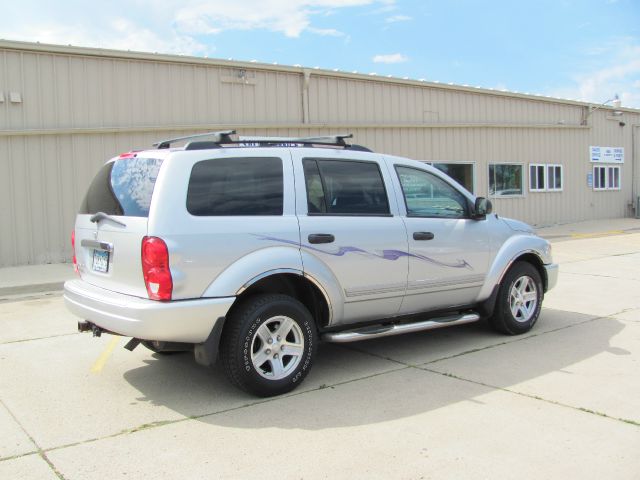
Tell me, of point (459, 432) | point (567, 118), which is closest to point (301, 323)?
point (459, 432)

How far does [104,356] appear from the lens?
229 inches

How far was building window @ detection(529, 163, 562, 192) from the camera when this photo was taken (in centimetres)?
2128

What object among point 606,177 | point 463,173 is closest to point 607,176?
point 606,177

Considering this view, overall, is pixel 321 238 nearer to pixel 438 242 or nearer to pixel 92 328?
pixel 438 242

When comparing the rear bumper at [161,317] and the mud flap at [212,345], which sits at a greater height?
the rear bumper at [161,317]

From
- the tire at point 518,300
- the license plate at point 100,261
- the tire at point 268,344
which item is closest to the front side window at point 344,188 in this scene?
the tire at point 268,344

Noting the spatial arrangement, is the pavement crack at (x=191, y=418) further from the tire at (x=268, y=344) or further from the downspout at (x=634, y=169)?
the downspout at (x=634, y=169)

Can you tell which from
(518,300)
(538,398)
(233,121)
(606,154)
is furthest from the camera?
(606,154)

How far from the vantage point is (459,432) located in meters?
3.86

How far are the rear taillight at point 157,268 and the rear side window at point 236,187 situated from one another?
1.12ft

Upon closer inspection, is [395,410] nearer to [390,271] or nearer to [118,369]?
[390,271]

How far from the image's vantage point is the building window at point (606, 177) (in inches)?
934

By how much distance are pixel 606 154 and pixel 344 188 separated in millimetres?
22000

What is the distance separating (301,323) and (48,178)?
9.16 m
